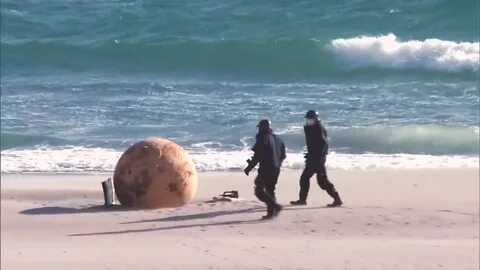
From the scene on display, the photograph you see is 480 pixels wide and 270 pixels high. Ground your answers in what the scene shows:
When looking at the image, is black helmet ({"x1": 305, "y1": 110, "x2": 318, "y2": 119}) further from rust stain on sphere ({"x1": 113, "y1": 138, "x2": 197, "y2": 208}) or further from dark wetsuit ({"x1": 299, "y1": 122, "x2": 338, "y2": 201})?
rust stain on sphere ({"x1": 113, "y1": 138, "x2": 197, "y2": 208})

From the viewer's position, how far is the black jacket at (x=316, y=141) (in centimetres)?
1255

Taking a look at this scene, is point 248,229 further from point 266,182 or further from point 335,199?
point 335,199

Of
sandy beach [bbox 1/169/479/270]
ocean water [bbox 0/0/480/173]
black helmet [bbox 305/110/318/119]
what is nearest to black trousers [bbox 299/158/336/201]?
sandy beach [bbox 1/169/479/270]

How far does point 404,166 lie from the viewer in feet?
52.8

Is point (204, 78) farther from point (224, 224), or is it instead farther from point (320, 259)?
point (320, 259)

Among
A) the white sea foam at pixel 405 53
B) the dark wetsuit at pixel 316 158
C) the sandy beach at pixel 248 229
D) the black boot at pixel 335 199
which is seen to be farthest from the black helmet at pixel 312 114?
the white sea foam at pixel 405 53

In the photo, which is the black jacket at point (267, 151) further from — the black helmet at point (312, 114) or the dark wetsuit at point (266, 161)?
the black helmet at point (312, 114)

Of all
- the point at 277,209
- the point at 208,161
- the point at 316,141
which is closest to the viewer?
the point at 277,209

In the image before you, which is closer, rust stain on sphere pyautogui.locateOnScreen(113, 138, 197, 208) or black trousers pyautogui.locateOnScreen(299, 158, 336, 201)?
rust stain on sphere pyautogui.locateOnScreen(113, 138, 197, 208)

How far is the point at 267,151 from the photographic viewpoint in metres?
12.0

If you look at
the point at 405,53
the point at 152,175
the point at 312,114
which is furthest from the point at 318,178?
the point at 405,53

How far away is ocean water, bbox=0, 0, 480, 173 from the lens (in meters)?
18.1

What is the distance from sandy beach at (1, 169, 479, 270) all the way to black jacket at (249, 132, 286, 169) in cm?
58

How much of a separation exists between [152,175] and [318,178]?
203cm
